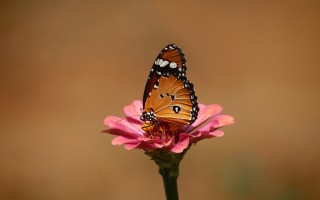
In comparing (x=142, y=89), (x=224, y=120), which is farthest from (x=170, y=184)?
(x=142, y=89)

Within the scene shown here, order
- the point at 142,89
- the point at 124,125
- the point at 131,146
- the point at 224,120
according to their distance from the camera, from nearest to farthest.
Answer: the point at 131,146 < the point at 224,120 < the point at 124,125 < the point at 142,89

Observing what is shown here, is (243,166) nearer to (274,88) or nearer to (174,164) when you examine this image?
(274,88)

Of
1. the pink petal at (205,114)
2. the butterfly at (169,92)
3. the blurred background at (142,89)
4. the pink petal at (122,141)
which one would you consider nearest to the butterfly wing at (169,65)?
the butterfly at (169,92)

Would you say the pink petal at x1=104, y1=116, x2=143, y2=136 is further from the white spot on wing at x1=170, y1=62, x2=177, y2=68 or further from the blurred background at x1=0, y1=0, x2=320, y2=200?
the blurred background at x1=0, y1=0, x2=320, y2=200

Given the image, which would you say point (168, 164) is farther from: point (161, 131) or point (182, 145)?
point (161, 131)

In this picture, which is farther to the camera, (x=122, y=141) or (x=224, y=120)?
(x=224, y=120)

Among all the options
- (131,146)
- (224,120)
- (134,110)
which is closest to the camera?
(131,146)

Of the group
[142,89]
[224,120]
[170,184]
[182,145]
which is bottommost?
[170,184]
